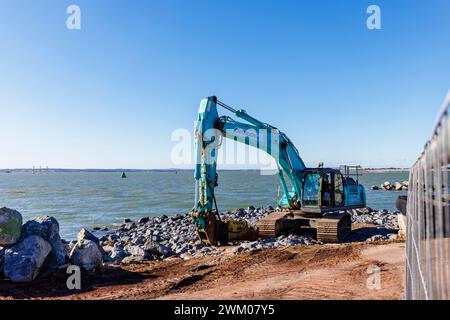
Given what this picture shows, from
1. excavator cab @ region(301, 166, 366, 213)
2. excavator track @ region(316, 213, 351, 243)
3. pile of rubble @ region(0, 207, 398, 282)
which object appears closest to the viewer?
pile of rubble @ region(0, 207, 398, 282)

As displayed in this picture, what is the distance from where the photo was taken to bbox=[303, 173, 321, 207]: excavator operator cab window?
1546 centimetres

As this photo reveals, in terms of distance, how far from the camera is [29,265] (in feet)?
30.2

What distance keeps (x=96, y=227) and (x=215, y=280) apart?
1962 cm

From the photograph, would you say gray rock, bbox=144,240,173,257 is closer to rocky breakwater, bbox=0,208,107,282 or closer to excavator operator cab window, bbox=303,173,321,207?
rocky breakwater, bbox=0,208,107,282

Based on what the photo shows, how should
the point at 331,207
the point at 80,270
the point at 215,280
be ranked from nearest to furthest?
the point at 215,280
the point at 80,270
the point at 331,207

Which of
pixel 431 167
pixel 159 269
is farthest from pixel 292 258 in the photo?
pixel 431 167

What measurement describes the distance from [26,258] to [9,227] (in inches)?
36.2

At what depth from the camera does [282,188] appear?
16.8 metres

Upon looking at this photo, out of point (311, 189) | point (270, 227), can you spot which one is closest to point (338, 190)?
point (311, 189)

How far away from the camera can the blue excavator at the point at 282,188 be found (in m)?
13.8

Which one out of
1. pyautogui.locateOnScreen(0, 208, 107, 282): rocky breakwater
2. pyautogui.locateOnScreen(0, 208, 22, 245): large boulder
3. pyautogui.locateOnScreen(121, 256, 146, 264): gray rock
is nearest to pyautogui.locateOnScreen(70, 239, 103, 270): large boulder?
pyautogui.locateOnScreen(0, 208, 107, 282): rocky breakwater

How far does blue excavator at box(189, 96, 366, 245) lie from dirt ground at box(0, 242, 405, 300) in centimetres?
274

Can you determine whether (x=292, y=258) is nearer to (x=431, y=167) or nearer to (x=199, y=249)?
(x=199, y=249)
